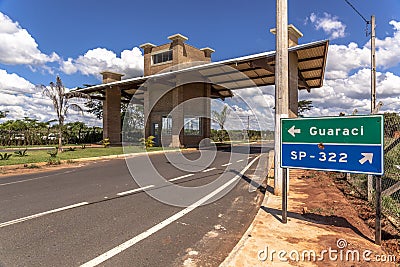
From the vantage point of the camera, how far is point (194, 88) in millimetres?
28609

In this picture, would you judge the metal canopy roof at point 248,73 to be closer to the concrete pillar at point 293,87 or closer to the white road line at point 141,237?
the concrete pillar at point 293,87

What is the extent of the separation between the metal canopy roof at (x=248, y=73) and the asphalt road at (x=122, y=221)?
1159 centimetres

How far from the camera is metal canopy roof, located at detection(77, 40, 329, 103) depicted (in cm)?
1756

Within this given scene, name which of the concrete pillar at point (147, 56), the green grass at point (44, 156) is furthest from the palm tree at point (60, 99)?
the concrete pillar at point (147, 56)

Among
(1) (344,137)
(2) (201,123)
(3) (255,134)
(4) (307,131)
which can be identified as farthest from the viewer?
(3) (255,134)

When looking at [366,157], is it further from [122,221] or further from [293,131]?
[122,221]

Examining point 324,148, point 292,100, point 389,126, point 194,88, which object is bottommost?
point 324,148

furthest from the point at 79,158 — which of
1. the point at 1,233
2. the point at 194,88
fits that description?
the point at 194,88

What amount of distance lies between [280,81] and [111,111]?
25569 mm

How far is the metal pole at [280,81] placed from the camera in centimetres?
686

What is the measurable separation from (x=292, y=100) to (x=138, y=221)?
1535 centimetres

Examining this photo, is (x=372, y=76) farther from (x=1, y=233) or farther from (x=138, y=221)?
(x=1, y=233)

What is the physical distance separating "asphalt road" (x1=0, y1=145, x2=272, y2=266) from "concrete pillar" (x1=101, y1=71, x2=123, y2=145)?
2133 centimetres

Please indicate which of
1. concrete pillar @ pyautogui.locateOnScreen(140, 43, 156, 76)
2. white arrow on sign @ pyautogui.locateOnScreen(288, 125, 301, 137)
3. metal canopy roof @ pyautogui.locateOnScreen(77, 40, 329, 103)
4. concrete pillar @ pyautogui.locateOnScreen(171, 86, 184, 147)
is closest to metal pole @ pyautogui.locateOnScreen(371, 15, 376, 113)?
metal canopy roof @ pyautogui.locateOnScreen(77, 40, 329, 103)
